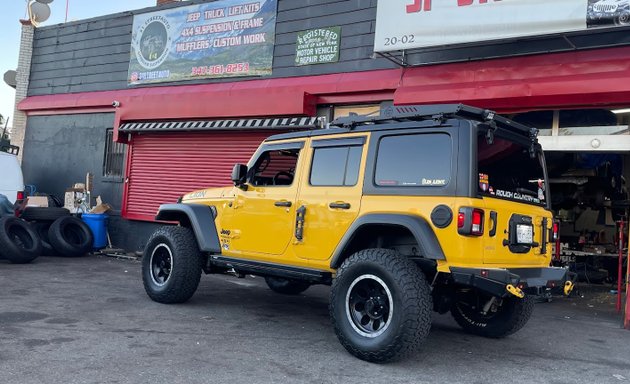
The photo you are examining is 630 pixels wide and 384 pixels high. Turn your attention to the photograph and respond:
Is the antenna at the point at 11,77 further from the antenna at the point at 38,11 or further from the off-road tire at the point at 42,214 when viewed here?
the off-road tire at the point at 42,214

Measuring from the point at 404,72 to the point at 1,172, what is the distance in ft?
26.1

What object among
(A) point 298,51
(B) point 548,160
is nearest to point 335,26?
(A) point 298,51

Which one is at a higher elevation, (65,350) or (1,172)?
(1,172)

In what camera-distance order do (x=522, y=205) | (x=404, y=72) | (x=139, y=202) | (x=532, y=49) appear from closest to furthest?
(x=522, y=205)
(x=532, y=49)
(x=404, y=72)
(x=139, y=202)

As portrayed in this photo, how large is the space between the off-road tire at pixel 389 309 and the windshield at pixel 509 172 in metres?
0.96

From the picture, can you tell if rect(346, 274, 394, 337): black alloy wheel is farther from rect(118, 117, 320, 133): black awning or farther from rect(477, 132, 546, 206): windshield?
rect(118, 117, 320, 133): black awning

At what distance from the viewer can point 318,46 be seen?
10680 mm

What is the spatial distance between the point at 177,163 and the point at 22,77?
6408 millimetres

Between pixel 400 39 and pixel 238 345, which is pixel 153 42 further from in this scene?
pixel 238 345

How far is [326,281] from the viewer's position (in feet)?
17.8

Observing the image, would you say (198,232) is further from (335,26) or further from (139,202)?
(139,202)

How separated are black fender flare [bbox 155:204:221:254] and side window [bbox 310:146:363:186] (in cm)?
156

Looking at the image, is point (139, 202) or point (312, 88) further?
point (139, 202)

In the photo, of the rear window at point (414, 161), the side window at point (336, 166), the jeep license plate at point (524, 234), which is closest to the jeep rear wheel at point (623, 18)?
the jeep license plate at point (524, 234)
